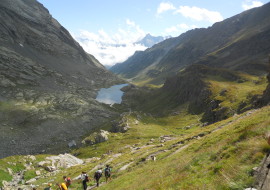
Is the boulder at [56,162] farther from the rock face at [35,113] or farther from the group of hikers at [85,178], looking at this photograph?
the rock face at [35,113]

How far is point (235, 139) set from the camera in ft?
61.4

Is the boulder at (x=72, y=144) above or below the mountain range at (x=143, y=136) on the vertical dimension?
below

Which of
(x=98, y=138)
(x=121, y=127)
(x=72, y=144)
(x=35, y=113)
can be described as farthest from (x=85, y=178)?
(x=35, y=113)

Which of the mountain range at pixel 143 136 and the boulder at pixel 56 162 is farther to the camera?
the boulder at pixel 56 162

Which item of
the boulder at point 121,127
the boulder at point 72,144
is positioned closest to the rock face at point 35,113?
the boulder at point 72,144

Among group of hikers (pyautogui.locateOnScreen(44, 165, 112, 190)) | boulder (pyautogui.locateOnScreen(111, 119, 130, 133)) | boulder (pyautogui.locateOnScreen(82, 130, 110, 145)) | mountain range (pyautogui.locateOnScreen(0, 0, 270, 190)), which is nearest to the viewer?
mountain range (pyautogui.locateOnScreen(0, 0, 270, 190))

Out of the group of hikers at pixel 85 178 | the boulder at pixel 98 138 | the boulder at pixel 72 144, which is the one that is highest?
the group of hikers at pixel 85 178

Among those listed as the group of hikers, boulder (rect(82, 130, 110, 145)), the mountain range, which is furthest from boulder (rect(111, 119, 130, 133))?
the group of hikers

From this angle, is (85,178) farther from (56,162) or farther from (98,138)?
(98,138)

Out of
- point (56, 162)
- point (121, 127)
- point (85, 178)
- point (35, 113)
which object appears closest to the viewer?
point (85, 178)

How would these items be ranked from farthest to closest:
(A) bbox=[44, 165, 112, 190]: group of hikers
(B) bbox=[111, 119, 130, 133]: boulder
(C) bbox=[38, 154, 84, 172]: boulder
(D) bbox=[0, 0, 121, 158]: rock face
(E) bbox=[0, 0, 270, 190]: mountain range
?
1. (B) bbox=[111, 119, 130, 133]: boulder
2. (D) bbox=[0, 0, 121, 158]: rock face
3. (C) bbox=[38, 154, 84, 172]: boulder
4. (A) bbox=[44, 165, 112, 190]: group of hikers
5. (E) bbox=[0, 0, 270, 190]: mountain range

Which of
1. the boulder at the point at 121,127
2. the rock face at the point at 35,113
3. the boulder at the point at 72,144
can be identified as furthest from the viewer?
the boulder at the point at 121,127

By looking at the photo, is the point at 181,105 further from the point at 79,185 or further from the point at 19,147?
the point at 79,185

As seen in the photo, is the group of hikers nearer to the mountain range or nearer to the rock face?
the mountain range
